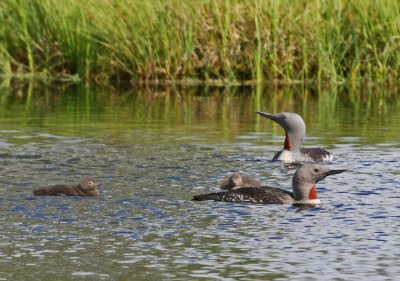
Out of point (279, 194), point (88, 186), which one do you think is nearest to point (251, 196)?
point (279, 194)

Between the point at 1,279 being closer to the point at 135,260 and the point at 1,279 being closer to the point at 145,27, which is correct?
the point at 135,260

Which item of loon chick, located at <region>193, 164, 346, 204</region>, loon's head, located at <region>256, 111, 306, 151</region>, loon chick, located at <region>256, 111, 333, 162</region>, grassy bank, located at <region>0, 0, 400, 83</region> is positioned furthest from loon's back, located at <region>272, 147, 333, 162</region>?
grassy bank, located at <region>0, 0, 400, 83</region>

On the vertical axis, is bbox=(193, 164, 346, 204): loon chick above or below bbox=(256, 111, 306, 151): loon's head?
below

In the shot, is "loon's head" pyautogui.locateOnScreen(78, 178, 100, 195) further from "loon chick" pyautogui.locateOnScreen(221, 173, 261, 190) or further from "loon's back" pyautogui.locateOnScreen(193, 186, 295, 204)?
"loon chick" pyautogui.locateOnScreen(221, 173, 261, 190)

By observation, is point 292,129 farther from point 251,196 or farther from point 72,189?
point 72,189

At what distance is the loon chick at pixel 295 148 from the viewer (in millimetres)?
16016

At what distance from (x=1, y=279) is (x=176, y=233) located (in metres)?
2.20

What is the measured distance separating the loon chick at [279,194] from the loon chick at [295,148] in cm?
342

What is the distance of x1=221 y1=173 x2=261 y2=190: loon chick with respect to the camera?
12906 mm

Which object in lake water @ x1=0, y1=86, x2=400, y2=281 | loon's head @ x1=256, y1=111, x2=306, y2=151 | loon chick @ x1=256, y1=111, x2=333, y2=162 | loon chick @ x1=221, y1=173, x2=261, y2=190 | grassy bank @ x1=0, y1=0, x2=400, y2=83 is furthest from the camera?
grassy bank @ x1=0, y1=0, x2=400, y2=83

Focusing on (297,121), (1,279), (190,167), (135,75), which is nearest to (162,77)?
(135,75)

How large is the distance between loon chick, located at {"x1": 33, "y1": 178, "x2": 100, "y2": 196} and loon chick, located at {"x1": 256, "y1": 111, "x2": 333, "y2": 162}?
13.7 ft

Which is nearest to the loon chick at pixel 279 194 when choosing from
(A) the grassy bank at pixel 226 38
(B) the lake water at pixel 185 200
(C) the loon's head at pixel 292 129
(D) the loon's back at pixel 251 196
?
(D) the loon's back at pixel 251 196

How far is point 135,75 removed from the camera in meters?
28.0
